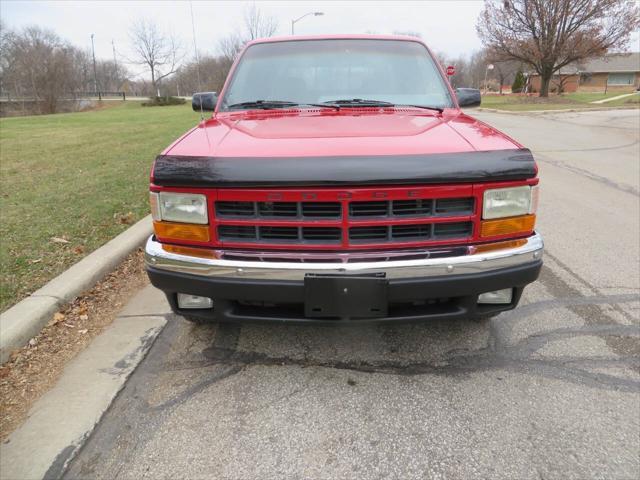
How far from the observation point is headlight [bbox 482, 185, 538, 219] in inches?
89.0

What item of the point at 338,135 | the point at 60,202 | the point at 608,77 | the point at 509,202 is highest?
the point at 608,77

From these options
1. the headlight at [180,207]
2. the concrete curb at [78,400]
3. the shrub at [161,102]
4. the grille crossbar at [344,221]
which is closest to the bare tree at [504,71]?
the shrub at [161,102]

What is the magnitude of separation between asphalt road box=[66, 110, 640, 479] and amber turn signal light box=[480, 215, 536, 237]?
0.81m

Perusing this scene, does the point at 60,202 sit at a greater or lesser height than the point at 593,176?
greater

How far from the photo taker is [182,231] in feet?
7.63

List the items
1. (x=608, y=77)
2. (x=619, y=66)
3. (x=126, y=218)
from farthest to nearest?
(x=608, y=77)
(x=619, y=66)
(x=126, y=218)

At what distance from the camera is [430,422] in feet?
7.32

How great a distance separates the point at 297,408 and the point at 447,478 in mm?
770

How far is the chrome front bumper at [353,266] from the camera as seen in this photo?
2188 millimetres

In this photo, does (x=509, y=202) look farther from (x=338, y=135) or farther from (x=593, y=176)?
(x=593, y=176)

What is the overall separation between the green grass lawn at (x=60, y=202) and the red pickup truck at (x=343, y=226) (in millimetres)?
1760

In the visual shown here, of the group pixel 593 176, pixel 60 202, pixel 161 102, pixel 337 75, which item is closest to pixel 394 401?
pixel 337 75

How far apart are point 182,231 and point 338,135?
926 mm

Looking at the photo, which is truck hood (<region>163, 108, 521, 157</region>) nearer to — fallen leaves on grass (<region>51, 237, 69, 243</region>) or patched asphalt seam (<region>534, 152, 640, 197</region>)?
fallen leaves on grass (<region>51, 237, 69, 243</region>)
